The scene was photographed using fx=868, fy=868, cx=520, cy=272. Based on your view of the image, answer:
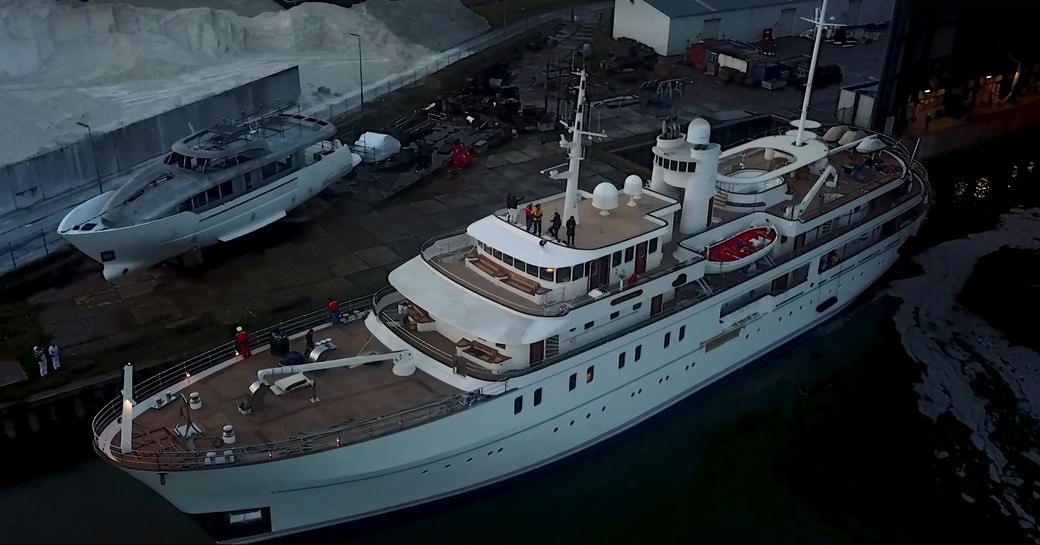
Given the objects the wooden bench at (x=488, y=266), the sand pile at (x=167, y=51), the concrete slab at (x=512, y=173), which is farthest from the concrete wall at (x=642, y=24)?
the wooden bench at (x=488, y=266)

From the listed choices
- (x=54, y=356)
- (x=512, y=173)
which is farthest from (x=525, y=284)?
(x=512, y=173)

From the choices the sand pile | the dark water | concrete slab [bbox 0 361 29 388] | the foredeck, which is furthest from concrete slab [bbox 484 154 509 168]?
concrete slab [bbox 0 361 29 388]

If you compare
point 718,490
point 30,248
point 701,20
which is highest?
point 701,20

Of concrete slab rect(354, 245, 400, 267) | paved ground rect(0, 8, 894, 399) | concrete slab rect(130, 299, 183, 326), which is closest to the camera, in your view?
paved ground rect(0, 8, 894, 399)

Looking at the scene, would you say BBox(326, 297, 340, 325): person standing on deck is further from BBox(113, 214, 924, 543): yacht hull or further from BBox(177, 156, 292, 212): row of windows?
BBox(177, 156, 292, 212): row of windows

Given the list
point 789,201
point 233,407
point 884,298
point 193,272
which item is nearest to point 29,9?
point 193,272

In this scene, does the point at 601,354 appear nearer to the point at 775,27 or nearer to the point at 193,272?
the point at 193,272

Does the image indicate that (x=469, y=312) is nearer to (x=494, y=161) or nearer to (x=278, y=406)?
(x=278, y=406)
